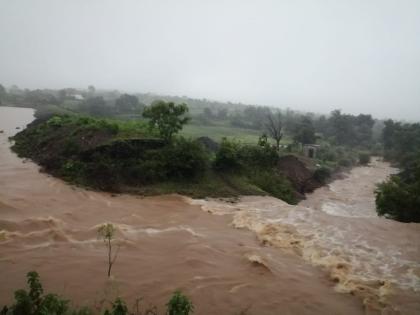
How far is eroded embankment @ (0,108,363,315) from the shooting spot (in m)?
7.47

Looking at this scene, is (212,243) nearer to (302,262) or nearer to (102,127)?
(302,262)

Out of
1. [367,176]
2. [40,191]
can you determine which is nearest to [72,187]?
[40,191]

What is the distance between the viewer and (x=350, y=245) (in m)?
11.2

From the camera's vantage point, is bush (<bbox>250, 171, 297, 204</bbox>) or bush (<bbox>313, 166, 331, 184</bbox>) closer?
bush (<bbox>250, 171, 297, 204</bbox>)

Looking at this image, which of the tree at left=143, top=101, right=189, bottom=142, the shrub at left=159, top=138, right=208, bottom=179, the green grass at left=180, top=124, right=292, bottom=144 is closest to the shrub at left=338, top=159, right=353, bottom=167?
the green grass at left=180, top=124, right=292, bottom=144

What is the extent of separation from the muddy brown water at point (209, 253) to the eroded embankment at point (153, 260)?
0.03 meters

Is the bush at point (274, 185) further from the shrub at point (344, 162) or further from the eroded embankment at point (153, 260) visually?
the shrub at point (344, 162)

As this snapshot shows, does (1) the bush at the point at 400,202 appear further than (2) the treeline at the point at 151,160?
No

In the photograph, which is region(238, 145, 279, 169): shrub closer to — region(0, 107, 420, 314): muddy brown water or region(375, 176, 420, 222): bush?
region(0, 107, 420, 314): muddy brown water

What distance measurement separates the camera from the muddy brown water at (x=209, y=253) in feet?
25.0

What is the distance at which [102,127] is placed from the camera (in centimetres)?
1969

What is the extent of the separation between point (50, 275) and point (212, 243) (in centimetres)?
464

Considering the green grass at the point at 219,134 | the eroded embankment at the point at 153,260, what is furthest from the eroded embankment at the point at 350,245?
the green grass at the point at 219,134

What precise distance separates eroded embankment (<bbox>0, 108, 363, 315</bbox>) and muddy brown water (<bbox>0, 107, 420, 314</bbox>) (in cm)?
3
